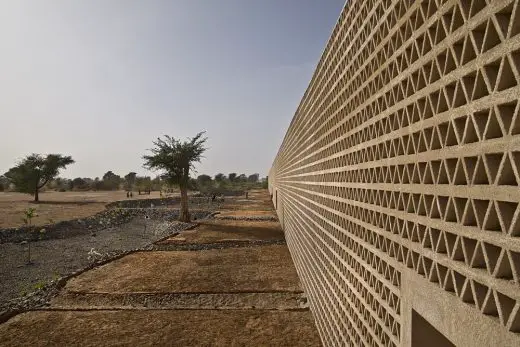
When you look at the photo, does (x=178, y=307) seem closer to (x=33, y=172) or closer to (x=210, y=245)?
(x=210, y=245)

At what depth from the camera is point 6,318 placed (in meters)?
7.74

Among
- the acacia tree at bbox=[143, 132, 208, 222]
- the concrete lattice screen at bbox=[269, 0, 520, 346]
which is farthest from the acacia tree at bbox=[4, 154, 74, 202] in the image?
the concrete lattice screen at bbox=[269, 0, 520, 346]

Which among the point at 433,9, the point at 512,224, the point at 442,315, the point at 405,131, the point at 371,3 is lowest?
the point at 442,315

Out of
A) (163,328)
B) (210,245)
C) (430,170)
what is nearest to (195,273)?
(163,328)

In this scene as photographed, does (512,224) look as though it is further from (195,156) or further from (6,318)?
(195,156)

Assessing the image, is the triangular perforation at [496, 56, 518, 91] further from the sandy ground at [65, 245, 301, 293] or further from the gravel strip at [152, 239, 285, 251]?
the gravel strip at [152, 239, 285, 251]

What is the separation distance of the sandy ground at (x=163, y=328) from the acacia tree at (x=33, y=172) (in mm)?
40666

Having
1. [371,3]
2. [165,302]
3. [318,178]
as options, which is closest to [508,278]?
[371,3]

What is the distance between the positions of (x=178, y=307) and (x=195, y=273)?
2.82m

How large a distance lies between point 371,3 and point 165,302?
312 inches

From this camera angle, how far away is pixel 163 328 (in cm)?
705

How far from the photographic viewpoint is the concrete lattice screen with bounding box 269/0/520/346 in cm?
157

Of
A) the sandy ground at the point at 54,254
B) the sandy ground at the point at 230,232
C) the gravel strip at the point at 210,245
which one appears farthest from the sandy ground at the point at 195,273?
the sandy ground at the point at 230,232

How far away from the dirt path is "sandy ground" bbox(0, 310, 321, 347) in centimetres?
2
